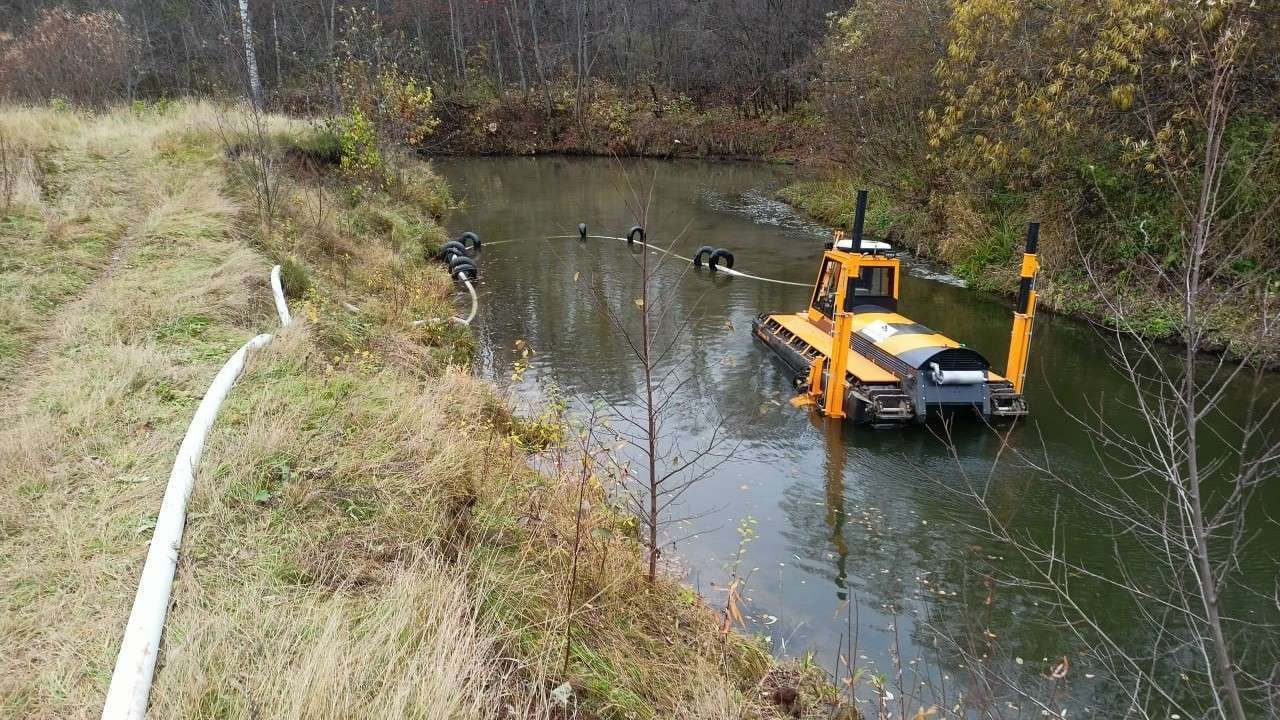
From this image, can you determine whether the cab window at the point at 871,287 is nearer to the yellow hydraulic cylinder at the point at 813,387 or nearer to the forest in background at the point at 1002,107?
the yellow hydraulic cylinder at the point at 813,387

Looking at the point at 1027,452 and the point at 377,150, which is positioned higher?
the point at 377,150

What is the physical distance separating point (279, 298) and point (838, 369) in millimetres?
6366

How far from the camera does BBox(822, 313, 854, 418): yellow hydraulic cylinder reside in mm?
9172

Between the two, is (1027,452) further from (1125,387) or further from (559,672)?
(559,672)

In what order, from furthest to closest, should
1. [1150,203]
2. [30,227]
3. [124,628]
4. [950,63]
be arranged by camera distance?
1. [950,63]
2. [1150,203]
3. [30,227]
4. [124,628]

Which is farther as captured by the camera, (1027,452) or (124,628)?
(1027,452)

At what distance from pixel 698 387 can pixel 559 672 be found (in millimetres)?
7136

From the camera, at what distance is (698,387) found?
10.9 m

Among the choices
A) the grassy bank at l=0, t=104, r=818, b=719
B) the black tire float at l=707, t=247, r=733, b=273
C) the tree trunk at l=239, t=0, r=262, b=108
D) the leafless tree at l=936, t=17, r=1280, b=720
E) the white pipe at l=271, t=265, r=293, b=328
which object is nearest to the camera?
the leafless tree at l=936, t=17, r=1280, b=720

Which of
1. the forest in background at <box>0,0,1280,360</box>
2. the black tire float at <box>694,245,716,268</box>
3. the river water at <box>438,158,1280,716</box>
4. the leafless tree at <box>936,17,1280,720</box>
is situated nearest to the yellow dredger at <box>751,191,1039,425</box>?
the river water at <box>438,158,1280,716</box>

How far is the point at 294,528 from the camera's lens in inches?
174

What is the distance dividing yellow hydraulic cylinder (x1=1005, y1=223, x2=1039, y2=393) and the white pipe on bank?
8278 millimetres

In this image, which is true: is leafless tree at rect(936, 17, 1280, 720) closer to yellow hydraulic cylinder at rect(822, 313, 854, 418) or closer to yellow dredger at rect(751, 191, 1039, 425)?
yellow dredger at rect(751, 191, 1039, 425)

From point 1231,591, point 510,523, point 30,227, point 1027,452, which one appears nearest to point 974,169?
point 1027,452
